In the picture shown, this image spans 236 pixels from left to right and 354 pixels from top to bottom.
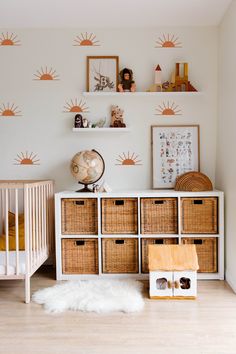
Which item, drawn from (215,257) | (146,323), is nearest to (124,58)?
(215,257)

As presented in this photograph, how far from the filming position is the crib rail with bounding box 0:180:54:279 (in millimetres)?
2568

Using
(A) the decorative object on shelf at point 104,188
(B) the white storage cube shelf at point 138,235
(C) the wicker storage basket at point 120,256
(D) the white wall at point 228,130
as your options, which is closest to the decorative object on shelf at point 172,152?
(D) the white wall at point 228,130

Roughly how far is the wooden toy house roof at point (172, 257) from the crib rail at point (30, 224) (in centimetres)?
82

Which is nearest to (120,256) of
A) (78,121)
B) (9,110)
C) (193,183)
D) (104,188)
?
(104,188)

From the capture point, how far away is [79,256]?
314 centimetres

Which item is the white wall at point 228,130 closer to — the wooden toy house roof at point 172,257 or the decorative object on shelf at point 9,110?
the wooden toy house roof at point 172,257

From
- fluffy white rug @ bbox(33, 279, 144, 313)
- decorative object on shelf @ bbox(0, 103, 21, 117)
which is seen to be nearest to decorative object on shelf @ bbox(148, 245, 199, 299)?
fluffy white rug @ bbox(33, 279, 144, 313)

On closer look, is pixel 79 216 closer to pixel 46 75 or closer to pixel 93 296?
pixel 93 296

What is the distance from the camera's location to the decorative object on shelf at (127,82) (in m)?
3.36

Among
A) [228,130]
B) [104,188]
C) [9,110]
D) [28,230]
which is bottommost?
[28,230]

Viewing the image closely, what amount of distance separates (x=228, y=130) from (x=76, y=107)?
1.32 metres

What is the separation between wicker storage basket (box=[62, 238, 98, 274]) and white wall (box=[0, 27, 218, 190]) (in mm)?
575

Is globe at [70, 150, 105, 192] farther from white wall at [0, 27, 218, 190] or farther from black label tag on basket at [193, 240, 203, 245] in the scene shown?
black label tag on basket at [193, 240, 203, 245]

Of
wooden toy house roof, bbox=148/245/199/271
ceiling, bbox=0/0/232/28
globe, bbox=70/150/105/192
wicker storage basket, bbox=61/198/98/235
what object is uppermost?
ceiling, bbox=0/0/232/28
